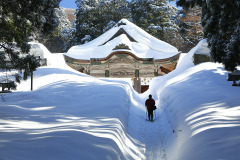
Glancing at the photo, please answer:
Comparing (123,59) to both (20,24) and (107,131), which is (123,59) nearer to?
(20,24)

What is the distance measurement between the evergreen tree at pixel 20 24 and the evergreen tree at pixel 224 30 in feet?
20.0

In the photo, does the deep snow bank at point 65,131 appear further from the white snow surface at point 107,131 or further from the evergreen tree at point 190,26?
the evergreen tree at point 190,26

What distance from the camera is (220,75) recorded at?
13.2 meters

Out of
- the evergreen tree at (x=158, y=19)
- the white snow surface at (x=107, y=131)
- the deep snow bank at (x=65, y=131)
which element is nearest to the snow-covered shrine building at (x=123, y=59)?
the white snow surface at (x=107, y=131)

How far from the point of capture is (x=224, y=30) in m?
7.45

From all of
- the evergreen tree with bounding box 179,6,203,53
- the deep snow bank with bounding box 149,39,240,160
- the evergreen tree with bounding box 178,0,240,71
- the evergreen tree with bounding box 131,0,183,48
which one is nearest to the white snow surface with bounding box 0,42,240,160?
the deep snow bank with bounding box 149,39,240,160

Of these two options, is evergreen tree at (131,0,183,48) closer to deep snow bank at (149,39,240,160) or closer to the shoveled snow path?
deep snow bank at (149,39,240,160)

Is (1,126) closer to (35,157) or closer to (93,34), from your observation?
(35,157)

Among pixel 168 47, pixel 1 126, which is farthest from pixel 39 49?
pixel 1 126

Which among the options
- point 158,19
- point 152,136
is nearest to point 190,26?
point 158,19

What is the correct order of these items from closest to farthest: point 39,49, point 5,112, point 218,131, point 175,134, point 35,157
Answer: point 35,157 → point 218,131 → point 5,112 → point 175,134 → point 39,49

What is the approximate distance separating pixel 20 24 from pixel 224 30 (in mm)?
7352

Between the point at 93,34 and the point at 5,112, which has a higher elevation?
the point at 93,34

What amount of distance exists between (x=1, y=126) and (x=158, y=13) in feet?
109
